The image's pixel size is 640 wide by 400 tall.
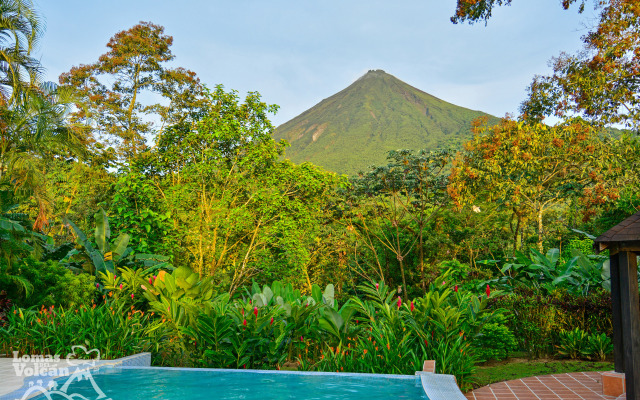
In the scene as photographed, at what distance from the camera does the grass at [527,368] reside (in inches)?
223

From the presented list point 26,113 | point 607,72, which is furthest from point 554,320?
point 26,113

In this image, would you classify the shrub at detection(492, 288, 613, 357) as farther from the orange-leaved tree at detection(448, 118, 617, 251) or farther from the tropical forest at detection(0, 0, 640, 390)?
the orange-leaved tree at detection(448, 118, 617, 251)

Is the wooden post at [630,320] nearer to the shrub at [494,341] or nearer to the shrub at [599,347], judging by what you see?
the shrub at [494,341]

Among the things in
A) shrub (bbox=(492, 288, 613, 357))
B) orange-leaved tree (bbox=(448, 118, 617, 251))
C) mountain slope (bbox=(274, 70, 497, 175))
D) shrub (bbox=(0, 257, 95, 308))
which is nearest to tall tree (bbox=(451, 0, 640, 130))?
orange-leaved tree (bbox=(448, 118, 617, 251))

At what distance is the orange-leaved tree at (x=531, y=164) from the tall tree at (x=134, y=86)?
1043cm

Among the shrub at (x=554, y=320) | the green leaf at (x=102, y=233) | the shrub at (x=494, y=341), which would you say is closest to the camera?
the shrub at (x=494, y=341)

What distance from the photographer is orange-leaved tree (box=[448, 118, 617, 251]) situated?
1248 centimetres

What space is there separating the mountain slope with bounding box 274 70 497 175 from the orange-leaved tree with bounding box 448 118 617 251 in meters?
20.9

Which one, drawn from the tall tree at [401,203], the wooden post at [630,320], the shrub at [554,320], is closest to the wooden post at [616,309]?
the wooden post at [630,320]

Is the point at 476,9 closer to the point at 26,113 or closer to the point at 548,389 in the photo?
the point at 548,389

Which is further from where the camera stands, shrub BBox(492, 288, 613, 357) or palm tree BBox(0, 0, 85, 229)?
palm tree BBox(0, 0, 85, 229)

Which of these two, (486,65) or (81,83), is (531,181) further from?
(81,83)

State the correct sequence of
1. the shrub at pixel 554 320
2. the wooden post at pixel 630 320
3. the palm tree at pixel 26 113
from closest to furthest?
the wooden post at pixel 630 320 < the shrub at pixel 554 320 < the palm tree at pixel 26 113

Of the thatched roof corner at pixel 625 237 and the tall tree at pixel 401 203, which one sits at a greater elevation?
the tall tree at pixel 401 203
